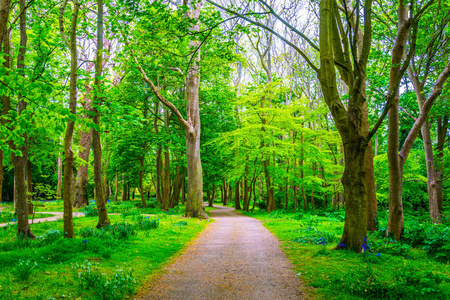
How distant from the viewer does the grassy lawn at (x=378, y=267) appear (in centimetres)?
360

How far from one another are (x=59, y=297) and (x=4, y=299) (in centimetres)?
Answer: 58

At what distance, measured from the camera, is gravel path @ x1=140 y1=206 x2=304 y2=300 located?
12.9 ft

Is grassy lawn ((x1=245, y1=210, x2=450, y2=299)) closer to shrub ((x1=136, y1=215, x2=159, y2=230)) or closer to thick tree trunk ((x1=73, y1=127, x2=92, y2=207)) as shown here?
shrub ((x1=136, y1=215, x2=159, y2=230))

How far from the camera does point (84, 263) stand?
479cm

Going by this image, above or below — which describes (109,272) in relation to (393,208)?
below

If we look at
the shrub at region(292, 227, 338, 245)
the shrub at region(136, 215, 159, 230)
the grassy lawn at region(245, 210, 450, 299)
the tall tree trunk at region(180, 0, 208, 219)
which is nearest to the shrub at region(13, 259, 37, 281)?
the grassy lawn at region(245, 210, 450, 299)

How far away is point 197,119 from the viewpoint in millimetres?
14703

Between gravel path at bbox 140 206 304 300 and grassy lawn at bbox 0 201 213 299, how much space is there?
42 cm

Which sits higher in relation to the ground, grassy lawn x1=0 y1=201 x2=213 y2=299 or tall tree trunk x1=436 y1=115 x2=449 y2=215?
tall tree trunk x1=436 y1=115 x2=449 y2=215

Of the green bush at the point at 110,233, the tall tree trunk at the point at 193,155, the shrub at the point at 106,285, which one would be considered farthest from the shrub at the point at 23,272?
the tall tree trunk at the point at 193,155

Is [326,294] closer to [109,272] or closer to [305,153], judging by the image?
[109,272]

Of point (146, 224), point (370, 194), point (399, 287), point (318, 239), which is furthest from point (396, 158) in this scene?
point (146, 224)

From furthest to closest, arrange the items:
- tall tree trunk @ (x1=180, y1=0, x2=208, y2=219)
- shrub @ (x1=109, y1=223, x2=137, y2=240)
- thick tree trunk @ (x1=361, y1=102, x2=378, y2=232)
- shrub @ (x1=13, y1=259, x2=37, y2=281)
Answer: tall tree trunk @ (x1=180, y1=0, x2=208, y2=219) < thick tree trunk @ (x1=361, y1=102, x2=378, y2=232) < shrub @ (x1=109, y1=223, x2=137, y2=240) < shrub @ (x1=13, y1=259, x2=37, y2=281)

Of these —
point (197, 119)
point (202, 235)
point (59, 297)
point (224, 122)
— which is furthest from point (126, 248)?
point (224, 122)
